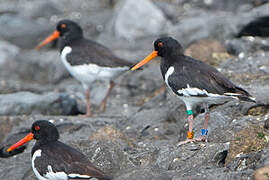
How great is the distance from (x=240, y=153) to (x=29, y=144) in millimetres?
3797

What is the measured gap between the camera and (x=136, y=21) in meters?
14.5

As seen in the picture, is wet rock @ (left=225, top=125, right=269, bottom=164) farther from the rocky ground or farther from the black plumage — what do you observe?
the black plumage

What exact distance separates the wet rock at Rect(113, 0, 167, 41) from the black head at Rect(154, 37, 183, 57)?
6885 millimetres

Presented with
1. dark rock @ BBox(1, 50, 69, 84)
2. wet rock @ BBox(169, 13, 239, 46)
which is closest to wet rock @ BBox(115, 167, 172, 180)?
wet rock @ BBox(169, 13, 239, 46)

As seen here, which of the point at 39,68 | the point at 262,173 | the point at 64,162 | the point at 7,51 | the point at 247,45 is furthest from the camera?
the point at 7,51

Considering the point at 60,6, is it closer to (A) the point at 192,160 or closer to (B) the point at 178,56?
(B) the point at 178,56

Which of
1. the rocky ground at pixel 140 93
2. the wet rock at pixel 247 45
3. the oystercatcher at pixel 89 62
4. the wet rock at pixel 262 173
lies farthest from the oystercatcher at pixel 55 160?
the wet rock at pixel 247 45

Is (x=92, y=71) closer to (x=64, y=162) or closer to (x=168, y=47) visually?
(x=168, y=47)

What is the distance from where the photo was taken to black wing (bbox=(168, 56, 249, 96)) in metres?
6.63

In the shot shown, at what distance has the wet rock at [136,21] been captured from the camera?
14.4 m

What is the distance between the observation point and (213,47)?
1136 centimetres

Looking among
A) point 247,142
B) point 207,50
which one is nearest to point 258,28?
point 207,50

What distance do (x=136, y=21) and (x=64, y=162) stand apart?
29.3 ft

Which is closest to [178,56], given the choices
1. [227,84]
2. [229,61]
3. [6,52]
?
[227,84]
